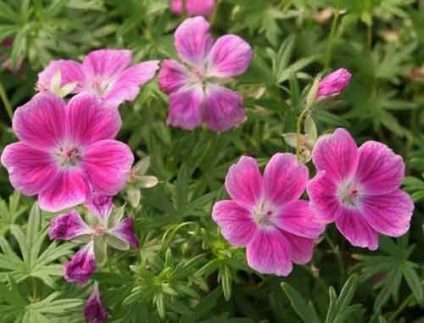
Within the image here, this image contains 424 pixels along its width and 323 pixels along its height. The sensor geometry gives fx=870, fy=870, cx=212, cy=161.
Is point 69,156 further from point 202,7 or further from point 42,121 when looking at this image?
point 202,7

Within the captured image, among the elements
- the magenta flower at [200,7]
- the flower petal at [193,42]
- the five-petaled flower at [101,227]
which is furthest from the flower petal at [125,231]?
the magenta flower at [200,7]

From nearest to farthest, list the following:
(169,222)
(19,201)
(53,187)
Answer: (53,187), (169,222), (19,201)

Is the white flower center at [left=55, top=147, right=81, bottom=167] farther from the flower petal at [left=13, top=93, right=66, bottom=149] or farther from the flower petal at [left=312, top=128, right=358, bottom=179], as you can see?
the flower petal at [left=312, top=128, right=358, bottom=179]

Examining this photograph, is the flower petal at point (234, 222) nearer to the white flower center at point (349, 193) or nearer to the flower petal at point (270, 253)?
the flower petal at point (270, 253)

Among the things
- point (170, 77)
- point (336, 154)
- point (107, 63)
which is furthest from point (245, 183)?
point (107, 63)

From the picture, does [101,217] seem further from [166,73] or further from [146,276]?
[166,73]

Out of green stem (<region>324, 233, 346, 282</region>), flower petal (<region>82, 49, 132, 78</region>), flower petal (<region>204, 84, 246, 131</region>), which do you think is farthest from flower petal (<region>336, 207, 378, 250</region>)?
flower petal (<region>82, 49, 132, 78</region>)

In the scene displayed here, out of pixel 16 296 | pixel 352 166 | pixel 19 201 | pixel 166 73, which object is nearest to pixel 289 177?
pixel 352 166
